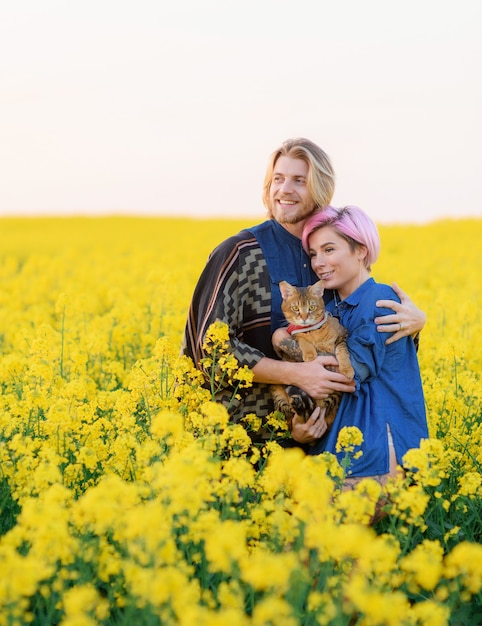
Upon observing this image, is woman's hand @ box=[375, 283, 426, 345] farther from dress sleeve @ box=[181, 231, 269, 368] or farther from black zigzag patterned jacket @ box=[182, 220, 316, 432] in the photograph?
dress sleeve @ box=[181, 231, 269, 368]

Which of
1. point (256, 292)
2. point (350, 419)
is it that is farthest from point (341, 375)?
point (256, 292)

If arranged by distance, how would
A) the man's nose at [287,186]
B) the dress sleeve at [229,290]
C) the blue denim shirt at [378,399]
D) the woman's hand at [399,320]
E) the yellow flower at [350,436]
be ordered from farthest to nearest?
the man's nose at [287,186]
the dress sleeve at [229,290]
the woman's hand at [399,320]
the blue denim shirt at [378,399]
the yellow flower at [350,436]

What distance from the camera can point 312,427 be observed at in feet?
14.0

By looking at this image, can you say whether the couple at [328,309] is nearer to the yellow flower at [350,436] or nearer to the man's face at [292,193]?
the man's face at [292,193]

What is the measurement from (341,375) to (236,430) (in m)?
0.86

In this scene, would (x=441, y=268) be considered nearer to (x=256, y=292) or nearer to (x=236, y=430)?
(x=256, y=292)

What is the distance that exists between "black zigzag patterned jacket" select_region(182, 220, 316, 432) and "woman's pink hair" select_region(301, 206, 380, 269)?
0.24 meters

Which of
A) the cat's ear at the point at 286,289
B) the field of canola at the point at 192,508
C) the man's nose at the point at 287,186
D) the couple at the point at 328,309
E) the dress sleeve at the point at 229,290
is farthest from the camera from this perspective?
the man's nose at the point at 287,186

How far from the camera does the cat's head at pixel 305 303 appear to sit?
4.31 meters

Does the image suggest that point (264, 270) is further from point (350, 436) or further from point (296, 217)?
point (350, 436)

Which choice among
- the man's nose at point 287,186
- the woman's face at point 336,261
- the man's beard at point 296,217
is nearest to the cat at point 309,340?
the woman's face at point 336,261

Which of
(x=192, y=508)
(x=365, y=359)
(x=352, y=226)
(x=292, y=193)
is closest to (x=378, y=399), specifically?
(x=365, y=359)

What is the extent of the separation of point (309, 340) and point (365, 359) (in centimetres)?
40

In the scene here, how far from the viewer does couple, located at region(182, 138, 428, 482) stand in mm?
4160
